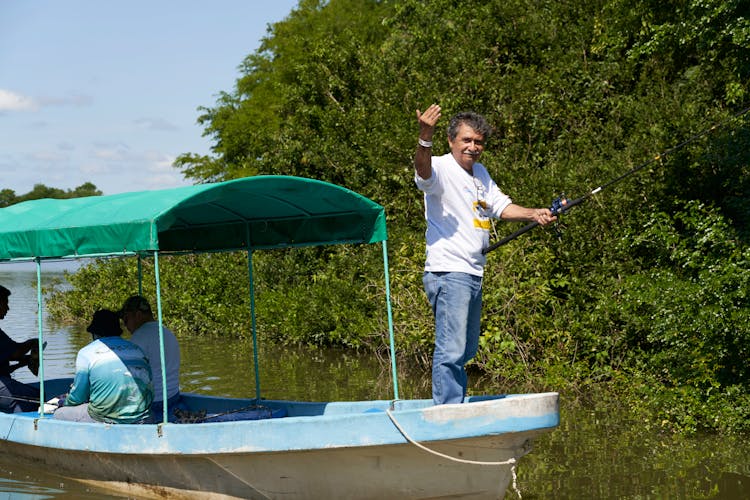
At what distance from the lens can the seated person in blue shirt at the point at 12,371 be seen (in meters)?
8.52

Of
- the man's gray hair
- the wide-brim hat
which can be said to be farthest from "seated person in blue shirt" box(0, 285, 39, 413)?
the man's gray hair

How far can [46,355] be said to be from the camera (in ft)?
51.8

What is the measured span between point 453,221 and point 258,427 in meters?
1.90

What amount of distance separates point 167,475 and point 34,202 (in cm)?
315

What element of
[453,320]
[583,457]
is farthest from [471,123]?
[583,457]

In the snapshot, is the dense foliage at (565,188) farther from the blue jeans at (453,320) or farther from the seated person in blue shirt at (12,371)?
the seated person in blue shirt at (12,371)

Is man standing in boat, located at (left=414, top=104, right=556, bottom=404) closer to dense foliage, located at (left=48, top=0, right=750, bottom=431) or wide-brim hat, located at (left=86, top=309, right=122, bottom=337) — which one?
dense foliage, located at (left=48, top=0, right=750, bottom=431)

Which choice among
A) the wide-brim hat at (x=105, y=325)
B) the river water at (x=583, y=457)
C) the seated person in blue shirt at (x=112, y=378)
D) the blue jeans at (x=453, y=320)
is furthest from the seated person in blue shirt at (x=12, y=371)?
the blue jeans at (x=453, y=320)

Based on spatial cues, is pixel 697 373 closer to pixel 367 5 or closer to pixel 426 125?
pixel 426 125

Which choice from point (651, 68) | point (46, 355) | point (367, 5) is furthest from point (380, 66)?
point (367, 5)

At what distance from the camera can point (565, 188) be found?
12172mm

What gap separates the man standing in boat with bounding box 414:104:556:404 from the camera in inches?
223

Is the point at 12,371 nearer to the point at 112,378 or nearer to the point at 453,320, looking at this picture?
the point at 112,378

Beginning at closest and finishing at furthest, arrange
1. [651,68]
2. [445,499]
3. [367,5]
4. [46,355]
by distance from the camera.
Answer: [445,499] < [651,68] < [46,355] < [367,5]
